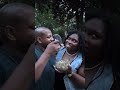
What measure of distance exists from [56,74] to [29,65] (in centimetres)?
19

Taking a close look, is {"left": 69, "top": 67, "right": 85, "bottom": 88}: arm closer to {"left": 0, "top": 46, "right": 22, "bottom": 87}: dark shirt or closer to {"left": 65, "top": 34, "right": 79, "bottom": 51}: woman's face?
{"left": 65, "top": 34, "right": 79, "bottom": 51}: woman's face

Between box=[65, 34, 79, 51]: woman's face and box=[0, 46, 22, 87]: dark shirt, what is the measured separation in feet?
0.67

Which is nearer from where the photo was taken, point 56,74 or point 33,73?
point 33,73

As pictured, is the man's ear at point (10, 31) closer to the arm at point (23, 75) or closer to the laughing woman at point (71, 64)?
the arm at point (23, 75)

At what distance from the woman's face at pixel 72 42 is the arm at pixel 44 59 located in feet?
0.36

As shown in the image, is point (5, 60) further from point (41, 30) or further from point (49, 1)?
point (49, 1)

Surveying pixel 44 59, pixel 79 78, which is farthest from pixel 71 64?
pixel 44 59

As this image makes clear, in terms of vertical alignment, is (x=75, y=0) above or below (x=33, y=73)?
above

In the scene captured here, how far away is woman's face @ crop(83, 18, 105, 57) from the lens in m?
0.77

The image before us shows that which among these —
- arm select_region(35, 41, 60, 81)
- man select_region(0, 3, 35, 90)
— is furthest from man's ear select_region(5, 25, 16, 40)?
arm select_region(35, 41, 60, 81)

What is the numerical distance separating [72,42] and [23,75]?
0.91ft

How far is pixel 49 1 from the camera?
81 centimetres

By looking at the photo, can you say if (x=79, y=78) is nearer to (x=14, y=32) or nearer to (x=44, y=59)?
(x=44, y=59)

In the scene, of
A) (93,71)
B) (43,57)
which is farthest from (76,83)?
(43,57)
